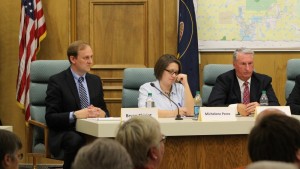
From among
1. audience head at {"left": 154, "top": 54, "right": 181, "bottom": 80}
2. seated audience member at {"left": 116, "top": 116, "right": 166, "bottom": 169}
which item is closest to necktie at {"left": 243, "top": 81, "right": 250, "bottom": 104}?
audience head at {"left": 154, "top": 54, "right": 181, "bottom": 80}

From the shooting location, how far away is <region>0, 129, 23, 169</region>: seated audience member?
2.57m

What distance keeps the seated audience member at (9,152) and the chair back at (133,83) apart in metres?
3.29

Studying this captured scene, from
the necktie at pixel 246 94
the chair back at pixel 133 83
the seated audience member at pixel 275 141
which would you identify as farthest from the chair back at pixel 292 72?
the seated audience member at pixel 275 141

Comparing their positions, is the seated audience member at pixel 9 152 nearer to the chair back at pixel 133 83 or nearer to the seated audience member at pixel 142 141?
the seated audience member at pixel 142 141

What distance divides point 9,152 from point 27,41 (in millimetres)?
4504

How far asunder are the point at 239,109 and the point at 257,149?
10.6 feet

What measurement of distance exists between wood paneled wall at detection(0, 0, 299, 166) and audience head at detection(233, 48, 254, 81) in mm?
1406

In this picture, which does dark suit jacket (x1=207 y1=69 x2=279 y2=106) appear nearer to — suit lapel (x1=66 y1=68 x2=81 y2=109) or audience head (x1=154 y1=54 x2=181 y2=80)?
audience head (x1=154 y1=54 x2=181 y2=80)

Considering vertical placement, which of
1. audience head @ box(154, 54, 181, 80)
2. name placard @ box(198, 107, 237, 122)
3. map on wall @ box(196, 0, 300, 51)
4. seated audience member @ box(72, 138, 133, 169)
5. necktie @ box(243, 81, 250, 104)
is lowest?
name placard @ box(198, 107, 237, 122)

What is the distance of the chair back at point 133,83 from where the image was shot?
19.4ft

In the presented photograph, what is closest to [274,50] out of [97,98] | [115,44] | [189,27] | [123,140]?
[189,27]

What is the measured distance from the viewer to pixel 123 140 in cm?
253

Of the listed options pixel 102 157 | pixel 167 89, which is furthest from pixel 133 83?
pixel 102 157

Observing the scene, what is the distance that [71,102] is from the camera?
5.30 metres
